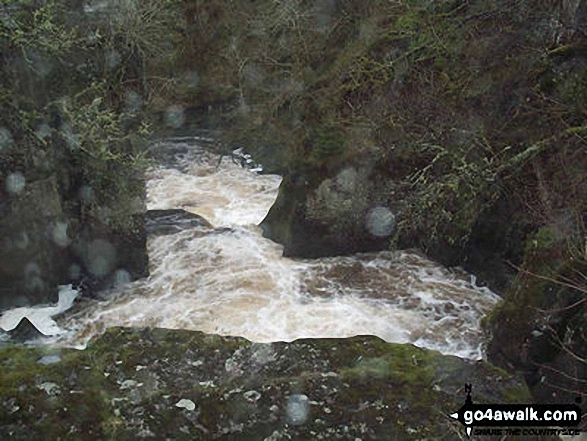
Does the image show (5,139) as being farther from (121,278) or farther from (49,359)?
(49,359)

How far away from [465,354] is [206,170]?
1071 cm

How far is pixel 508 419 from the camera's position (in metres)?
5.09

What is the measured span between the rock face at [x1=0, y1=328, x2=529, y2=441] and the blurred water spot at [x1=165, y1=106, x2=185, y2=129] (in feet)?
50.9

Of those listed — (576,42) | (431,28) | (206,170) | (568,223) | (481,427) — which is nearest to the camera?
(481,427)

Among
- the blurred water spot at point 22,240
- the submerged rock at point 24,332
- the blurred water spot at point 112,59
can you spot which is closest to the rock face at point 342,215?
the blurred water spot at point 112,59

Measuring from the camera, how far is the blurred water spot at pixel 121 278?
12.1 metres

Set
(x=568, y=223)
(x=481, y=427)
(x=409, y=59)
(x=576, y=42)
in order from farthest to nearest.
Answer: (x=409, y=59) → (x=576, y=42) → (x=568, y=223) → (x=481, y=427)

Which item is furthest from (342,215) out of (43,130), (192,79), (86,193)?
(192,79)

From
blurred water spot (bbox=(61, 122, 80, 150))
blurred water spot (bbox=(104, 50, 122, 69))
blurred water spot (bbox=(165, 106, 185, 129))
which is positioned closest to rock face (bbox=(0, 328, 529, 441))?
blurred water spot (bbox=(61, 122, 80, 150))

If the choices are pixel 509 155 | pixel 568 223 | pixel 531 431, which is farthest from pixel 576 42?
pixel 531 431

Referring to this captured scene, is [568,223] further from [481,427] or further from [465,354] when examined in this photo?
[481,427]

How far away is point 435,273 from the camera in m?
11.9

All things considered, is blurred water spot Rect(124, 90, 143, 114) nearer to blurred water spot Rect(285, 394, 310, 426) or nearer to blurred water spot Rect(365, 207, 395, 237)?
blurred water spot Rect(365, 207, 395, 237)

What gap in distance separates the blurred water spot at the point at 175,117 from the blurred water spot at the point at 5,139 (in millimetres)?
10311
